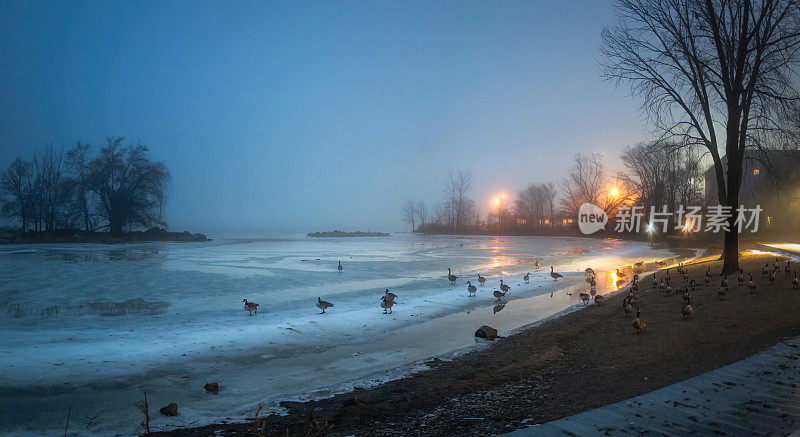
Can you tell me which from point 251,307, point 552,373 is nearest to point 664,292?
point 552,373

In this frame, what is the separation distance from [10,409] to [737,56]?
1789cm

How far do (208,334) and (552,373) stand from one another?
7397mm

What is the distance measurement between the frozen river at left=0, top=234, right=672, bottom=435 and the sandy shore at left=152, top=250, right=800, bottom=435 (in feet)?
2.67

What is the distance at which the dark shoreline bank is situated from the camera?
41697 millimetres

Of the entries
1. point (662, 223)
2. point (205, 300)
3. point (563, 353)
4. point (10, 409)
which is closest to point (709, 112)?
point (563, 353)

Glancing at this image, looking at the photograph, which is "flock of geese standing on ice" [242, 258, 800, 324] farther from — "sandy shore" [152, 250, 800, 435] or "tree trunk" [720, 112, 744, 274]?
"tree trunk" [720, 112, 744, 274]

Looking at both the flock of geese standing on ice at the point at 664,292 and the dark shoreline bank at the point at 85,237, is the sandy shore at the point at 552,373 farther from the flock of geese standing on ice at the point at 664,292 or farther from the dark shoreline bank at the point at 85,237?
the dark shoreline bank at the point at 85,237

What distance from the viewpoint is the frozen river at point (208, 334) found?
6000 mm

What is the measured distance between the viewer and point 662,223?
5181 cm

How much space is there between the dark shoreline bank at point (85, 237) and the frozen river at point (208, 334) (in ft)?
84.1

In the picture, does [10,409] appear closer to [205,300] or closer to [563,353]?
[563,353]

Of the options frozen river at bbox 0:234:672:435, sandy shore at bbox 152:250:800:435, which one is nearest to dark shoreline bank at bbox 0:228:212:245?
frozen river at bbox 0:234:672:435

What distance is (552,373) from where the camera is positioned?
6281 millimetres

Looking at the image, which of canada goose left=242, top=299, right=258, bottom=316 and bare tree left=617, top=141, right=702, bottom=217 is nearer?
canada goose left=242, top=299, right=258, bottom=316
